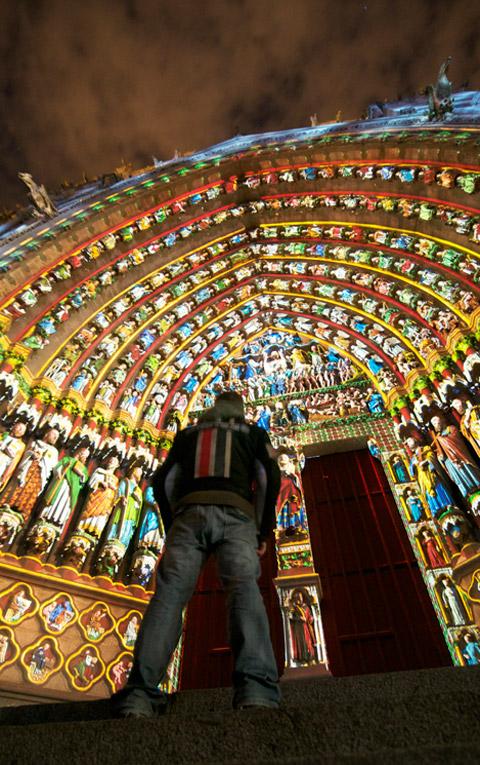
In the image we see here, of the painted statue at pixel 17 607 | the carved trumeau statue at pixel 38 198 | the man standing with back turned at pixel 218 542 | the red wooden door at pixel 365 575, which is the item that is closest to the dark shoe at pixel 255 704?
the man standing with back turned at pixel 218 542

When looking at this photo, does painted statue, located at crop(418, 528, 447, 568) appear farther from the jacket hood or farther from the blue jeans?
the blue jeans

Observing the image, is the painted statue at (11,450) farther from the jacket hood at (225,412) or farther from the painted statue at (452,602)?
the painted statue at (452,602)

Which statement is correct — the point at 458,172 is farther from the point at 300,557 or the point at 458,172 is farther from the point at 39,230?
the point at 39,230

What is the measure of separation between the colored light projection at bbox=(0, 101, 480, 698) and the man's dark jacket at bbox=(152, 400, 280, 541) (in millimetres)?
3096

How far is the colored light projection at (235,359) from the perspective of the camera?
4.55 meters

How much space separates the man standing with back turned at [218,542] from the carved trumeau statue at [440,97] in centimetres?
786

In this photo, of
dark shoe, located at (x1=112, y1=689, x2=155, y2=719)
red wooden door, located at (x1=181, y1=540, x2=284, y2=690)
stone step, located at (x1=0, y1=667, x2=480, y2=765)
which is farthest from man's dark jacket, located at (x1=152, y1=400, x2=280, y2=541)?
red wooden door, located at (x1=181, y1=540, x2=284, y2=690)

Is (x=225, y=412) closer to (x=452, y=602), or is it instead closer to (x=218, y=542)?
(x=218, y=542)

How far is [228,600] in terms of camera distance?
171 cm

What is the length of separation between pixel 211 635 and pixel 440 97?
9901 millimetres

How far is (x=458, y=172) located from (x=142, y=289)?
5957 millimetres

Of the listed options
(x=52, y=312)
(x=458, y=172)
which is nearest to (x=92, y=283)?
(x=52, y=312)

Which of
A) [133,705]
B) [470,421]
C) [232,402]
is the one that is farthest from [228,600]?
[470,421]

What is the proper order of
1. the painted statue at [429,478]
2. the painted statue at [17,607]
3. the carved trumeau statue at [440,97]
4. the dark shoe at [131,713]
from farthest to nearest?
the carved trumeau statue at [440,97] → the painted statue at [429,478] → the painted statue at [17,607] → the dark shoe at [131,713]
